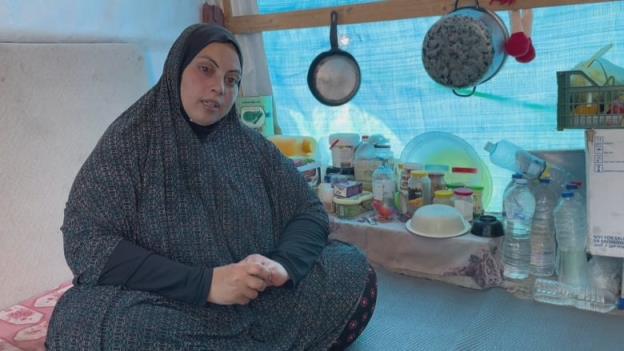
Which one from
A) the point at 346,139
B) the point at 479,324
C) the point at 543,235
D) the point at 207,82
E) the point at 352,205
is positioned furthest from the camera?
the point at 346,139

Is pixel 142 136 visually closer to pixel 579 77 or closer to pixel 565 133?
pixel 579 77

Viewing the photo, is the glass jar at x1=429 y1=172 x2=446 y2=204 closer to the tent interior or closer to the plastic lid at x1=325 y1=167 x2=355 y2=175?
the tent interior

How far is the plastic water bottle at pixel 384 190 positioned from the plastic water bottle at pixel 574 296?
559mm

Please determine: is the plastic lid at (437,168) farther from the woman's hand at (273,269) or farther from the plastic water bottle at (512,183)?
the woman's hand at (273,269)

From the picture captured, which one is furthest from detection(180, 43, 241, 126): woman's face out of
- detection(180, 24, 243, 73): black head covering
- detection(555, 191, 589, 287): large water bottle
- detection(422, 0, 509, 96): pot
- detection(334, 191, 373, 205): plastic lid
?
detection(555, 191, 589, 287): large water bottle

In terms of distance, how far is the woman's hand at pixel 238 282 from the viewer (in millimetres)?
1098

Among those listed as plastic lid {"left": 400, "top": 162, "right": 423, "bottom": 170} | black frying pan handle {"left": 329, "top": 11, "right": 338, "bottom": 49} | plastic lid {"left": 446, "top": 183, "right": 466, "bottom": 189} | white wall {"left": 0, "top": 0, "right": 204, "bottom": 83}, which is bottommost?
plastic lid {"left": 446, "top": 183, "right": 466, "bottom": 189}

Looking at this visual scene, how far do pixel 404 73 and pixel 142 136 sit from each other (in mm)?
1054

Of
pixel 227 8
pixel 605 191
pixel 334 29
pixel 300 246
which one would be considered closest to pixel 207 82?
pixel 300 246

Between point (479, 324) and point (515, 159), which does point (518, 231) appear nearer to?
point (515, 159)

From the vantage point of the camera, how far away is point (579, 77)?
1347mm

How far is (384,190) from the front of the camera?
1.93m

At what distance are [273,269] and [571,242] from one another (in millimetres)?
918

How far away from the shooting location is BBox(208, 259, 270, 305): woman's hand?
110 cm
